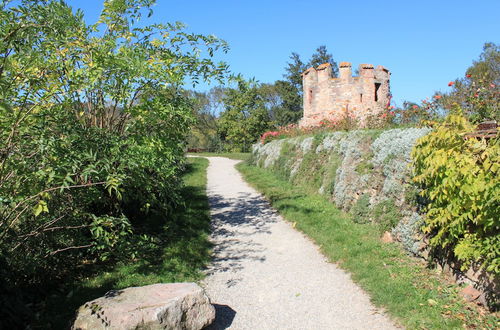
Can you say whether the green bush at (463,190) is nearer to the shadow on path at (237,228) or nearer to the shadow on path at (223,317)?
the shadow on path at (223,317)

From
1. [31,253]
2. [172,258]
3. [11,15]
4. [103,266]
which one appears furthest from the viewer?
[172,258]

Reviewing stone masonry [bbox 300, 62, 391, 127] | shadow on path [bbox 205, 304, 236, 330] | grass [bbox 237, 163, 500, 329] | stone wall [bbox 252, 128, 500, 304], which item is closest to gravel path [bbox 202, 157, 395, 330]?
shadow on path [bbox 205, 304, 236, 330]

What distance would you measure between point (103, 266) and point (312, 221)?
179 inches

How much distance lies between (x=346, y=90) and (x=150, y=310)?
16310 mm

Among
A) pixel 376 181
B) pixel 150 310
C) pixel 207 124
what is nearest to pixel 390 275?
pixel 376 181

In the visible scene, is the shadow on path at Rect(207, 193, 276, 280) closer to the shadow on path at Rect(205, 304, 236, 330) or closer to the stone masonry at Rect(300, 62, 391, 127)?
the shadow on path at Rect(205, 304, 236, 330)

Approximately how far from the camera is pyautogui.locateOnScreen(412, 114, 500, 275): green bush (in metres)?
4.06

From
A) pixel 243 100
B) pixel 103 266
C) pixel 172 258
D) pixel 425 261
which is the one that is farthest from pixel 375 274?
pixel 243 100

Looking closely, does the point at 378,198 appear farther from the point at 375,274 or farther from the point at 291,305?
the point at 291,305

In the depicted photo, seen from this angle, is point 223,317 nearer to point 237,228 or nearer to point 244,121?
point 237,228

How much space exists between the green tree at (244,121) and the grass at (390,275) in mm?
33499

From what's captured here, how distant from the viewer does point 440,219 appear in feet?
15.7

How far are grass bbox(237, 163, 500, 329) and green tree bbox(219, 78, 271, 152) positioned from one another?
33499 mm

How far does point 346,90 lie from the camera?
18.0 meters
